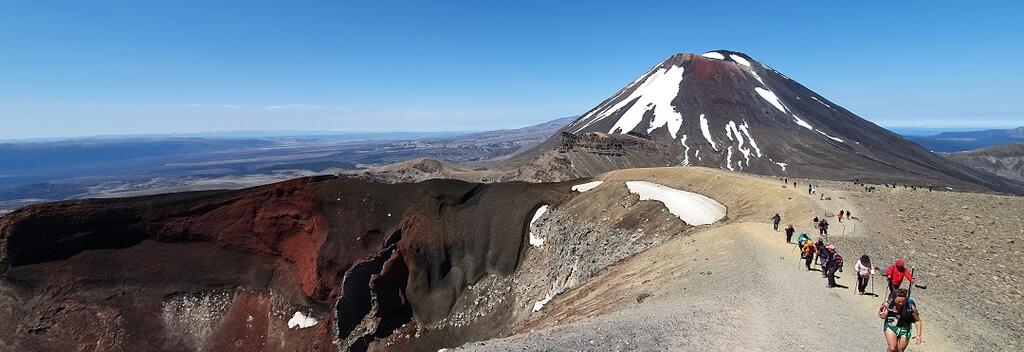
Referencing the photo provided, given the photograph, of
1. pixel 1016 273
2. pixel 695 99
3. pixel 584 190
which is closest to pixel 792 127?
pixel 695 99

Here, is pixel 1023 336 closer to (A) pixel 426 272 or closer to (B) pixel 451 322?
(B) pixel 451 322

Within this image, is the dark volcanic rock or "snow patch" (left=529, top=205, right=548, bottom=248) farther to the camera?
"snow patch" (left=529, top=205, right=548, bottom=248)

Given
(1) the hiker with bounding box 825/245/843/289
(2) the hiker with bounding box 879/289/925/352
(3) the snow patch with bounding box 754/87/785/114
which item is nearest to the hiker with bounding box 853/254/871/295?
(1) the hiker with bounding box 825/245/843/289

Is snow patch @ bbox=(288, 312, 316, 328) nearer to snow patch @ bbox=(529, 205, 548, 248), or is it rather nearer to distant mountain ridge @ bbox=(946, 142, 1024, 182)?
snow patch @ bbox=(529, 205, 548, 248)

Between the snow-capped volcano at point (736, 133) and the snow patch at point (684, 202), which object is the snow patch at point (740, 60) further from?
the snow patch at point (684, 202)

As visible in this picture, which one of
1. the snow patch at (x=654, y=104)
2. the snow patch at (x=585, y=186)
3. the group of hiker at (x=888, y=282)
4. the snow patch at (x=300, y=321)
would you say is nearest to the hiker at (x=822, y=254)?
the group of hiker at (x=888, y=282)

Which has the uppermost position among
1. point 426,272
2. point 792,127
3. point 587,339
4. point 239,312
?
point 792,127
